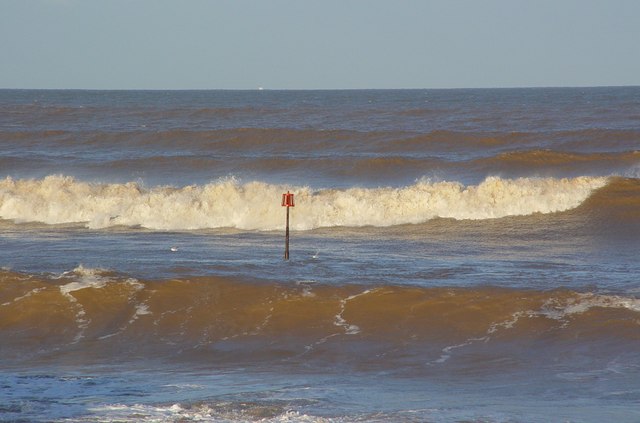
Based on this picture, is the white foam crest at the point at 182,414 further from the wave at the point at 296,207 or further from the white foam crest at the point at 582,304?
the wave at the point at 296,207

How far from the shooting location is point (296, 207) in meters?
20.7

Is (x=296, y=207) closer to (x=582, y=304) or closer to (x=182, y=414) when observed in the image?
(x=582, y=304)

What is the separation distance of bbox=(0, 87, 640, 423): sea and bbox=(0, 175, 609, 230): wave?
56 millimetres

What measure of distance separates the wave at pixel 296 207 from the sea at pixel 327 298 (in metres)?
0.06

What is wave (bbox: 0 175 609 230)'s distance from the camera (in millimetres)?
20125

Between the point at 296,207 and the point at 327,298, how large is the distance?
7807mm

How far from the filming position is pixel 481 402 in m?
9.08

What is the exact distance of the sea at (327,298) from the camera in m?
9.26

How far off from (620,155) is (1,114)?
36551 millimetres

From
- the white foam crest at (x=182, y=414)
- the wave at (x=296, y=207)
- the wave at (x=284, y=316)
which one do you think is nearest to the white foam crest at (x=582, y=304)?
the wave at (x=284, y=316)

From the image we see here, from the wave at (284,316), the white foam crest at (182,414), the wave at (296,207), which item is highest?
the wave at (296,207)

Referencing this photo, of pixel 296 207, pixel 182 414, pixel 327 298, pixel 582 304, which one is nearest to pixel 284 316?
pixel 327 298

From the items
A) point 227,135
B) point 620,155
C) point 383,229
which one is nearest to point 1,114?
point 227,135

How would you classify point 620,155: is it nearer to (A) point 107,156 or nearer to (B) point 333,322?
(A) point 107,156
